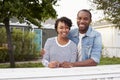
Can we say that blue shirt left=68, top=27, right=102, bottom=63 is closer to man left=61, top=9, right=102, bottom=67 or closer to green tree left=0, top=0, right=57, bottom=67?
man left=61, top=9, right=102, bottom=67

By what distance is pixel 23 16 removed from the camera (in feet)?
36.8

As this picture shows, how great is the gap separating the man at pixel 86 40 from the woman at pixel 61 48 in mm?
71

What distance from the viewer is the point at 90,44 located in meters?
2.97

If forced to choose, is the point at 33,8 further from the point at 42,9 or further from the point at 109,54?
the point at 109,54

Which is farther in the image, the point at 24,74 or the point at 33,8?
the point at 33,8

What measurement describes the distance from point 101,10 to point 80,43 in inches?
540

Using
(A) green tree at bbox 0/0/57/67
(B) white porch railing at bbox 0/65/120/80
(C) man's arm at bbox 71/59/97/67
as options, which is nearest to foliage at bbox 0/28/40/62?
(A) green tree at bbox 0/0/57/67

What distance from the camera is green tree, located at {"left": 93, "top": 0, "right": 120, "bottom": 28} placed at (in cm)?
1530

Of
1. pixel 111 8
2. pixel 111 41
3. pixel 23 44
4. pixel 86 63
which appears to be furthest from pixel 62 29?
pixel 111 41

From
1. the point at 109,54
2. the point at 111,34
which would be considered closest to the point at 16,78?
the point at 109,54

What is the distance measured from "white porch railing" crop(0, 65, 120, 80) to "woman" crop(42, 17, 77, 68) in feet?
1.64

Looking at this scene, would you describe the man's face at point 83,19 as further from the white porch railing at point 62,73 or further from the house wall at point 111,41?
the house wall at point 111,41

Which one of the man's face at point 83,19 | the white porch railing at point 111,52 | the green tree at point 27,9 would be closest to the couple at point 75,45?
the man's face at point 83,19

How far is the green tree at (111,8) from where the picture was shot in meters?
15.3
